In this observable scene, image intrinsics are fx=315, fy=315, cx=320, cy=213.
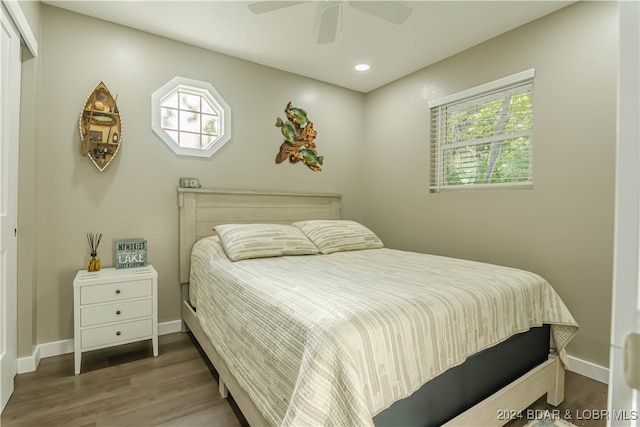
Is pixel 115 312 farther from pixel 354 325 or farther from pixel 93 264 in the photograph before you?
pixel 354 325

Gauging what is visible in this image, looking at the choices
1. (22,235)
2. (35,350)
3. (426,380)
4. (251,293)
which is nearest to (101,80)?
(22,235)

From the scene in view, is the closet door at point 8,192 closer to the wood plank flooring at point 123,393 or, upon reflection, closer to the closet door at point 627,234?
the wood plank flooring at point 123,393

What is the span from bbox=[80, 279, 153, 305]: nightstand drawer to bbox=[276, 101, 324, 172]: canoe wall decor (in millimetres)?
1721

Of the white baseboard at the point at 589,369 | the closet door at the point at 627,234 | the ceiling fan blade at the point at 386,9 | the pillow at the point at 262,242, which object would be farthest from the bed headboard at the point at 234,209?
the closet door at the point at 627,234

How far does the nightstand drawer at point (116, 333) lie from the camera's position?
2.08 m

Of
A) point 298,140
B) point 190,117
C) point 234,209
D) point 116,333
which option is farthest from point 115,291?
point 298,140

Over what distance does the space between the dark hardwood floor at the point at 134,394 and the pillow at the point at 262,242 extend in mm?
818

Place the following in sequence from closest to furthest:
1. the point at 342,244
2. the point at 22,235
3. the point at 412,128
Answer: the point at 22,235 < the point at 342,244 < the point at 412,128

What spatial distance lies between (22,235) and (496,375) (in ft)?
9.52

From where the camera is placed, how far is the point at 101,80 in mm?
2457

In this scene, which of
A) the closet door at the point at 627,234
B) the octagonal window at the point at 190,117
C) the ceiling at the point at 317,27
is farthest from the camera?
the octagonal window at the point at 190,117

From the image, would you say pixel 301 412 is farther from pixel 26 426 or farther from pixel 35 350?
pixel 35 350

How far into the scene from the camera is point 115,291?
7.04 feet

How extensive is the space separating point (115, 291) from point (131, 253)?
1.27 feet
